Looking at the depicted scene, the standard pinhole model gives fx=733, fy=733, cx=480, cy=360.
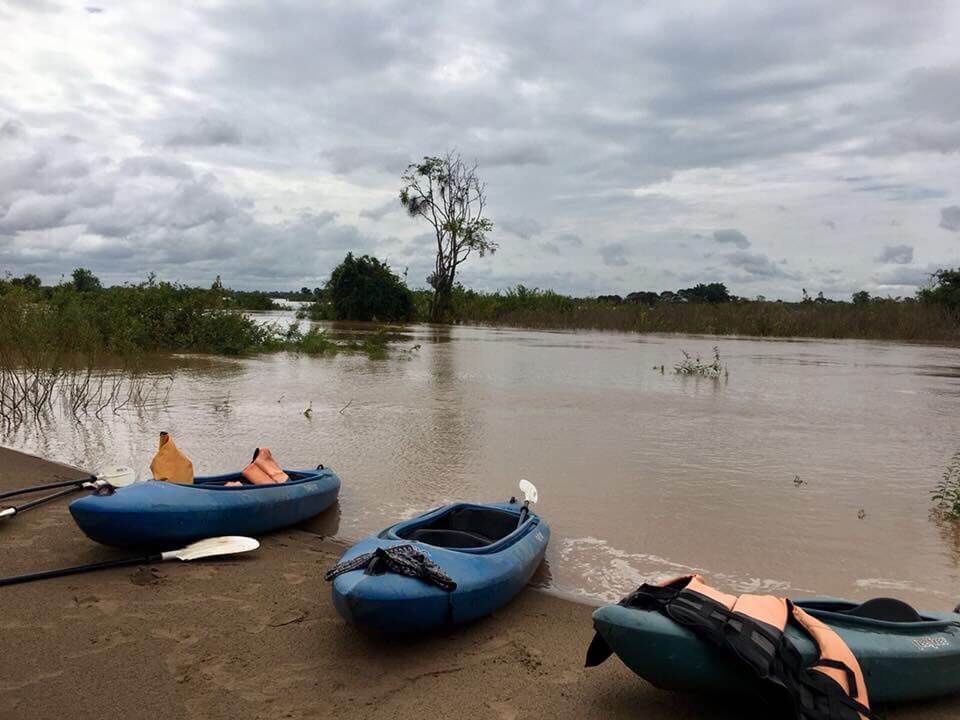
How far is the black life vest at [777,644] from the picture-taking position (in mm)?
2854

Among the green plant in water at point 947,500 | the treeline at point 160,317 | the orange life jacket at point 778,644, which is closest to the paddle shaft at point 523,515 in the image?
the orange life jacket at point 778,644

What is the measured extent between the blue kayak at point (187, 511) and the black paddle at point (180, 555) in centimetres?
11

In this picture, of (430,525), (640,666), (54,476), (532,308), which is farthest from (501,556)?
(532,308)

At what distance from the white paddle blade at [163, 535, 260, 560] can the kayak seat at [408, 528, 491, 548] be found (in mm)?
1207

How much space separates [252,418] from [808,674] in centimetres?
878

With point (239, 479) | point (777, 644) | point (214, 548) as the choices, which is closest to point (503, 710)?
point (777, 644)

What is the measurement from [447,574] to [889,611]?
2150 mm

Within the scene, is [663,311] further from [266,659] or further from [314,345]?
[266,659]

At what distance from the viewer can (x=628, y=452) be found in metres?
8.91

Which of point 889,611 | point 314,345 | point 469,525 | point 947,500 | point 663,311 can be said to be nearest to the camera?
A: point 889,611

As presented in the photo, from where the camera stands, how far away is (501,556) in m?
4.26

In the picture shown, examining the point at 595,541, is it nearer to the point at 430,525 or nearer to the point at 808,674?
the point at 430,525

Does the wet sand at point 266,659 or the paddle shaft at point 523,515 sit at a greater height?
the paddle shaft at point 523,515

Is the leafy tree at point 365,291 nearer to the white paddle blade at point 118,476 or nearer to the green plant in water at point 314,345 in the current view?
the green plant in water at point 314,345
